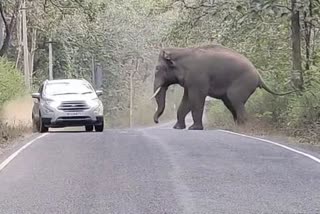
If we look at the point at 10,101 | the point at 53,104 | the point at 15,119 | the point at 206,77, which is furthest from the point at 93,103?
the point at 206,77

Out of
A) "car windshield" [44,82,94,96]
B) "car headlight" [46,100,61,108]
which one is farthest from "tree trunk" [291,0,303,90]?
"car headlight" [46,100,61,108]

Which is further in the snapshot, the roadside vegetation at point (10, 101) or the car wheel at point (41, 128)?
the car wheel at point (41, 128)

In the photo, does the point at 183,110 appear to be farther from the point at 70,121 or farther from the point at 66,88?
the point at 70,121

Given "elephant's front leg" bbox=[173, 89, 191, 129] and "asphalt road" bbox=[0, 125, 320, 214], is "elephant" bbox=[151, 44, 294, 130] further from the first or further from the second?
"asphalt road" bbox=[0, 125, 320, 214]

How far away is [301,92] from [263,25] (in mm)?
3921

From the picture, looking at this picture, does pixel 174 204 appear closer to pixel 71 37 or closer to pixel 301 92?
pixel 301 92

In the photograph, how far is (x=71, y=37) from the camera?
45.0 metres

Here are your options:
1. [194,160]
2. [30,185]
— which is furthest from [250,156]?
[30,185]

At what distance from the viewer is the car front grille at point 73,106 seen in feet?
78.0

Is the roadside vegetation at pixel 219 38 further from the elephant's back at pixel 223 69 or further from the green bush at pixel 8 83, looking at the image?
the elephant's back at pixel 223 69

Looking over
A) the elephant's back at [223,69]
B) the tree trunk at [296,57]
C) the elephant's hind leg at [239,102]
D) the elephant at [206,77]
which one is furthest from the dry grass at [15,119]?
the tree trunk at [296,57]

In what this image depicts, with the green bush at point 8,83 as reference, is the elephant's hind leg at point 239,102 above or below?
below

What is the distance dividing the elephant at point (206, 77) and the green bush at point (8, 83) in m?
5.13

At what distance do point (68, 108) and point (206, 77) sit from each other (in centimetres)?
678
